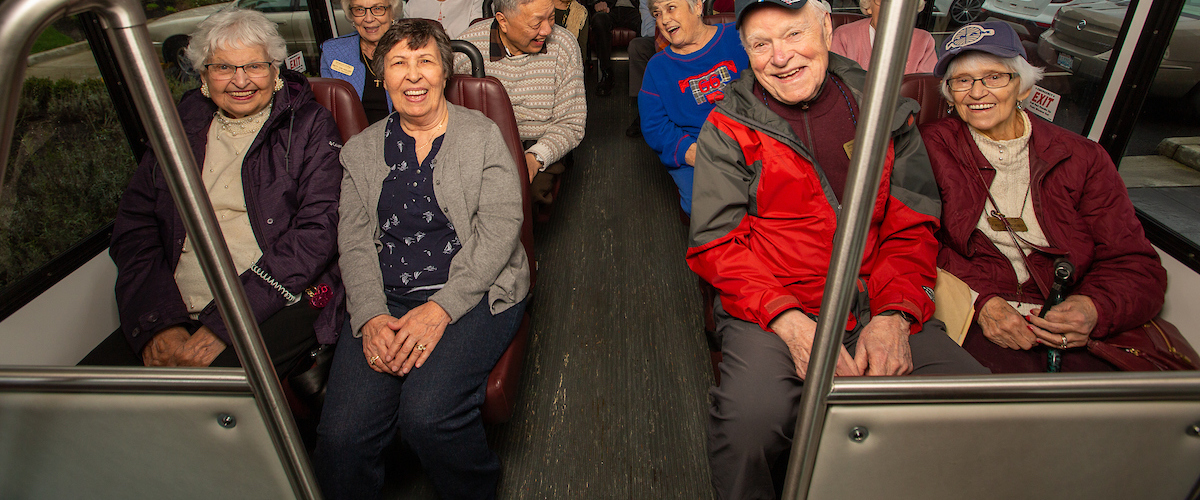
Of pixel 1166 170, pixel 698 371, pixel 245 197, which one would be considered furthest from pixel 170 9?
pixel 1166 170

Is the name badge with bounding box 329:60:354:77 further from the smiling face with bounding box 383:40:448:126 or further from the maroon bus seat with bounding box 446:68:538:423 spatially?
the smiling face with bounding box 383:40:448:126

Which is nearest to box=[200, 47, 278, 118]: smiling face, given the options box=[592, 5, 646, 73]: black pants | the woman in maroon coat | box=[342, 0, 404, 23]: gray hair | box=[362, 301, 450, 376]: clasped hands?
box=[362, 301, 450, 376]: clasped hands

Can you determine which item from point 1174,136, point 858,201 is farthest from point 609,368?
point 1174,136

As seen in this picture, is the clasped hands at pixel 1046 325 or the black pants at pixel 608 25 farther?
the black pants at pixel 608 25

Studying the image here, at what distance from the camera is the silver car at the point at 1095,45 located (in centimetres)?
359

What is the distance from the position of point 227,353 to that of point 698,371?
154 cm

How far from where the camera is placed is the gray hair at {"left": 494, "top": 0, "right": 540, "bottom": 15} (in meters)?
2.64

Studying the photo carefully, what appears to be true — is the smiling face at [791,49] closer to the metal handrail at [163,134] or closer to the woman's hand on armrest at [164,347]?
the metal handrail at [163,134]

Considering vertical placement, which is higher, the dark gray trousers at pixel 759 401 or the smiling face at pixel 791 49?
the smiling face at pixel 791 49

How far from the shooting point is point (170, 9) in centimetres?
252

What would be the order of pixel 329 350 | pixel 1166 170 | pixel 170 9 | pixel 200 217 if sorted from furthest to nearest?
pixel 1166 170
pixel 170 9
pixel 329 350
pixel 200 217

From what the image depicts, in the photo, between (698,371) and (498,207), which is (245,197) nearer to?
(498,207)

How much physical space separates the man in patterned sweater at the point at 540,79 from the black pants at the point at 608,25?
2839 mm

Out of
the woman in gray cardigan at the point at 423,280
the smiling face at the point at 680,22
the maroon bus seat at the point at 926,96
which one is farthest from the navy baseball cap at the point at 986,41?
the woman in gray cardigan at the point at 423,280
